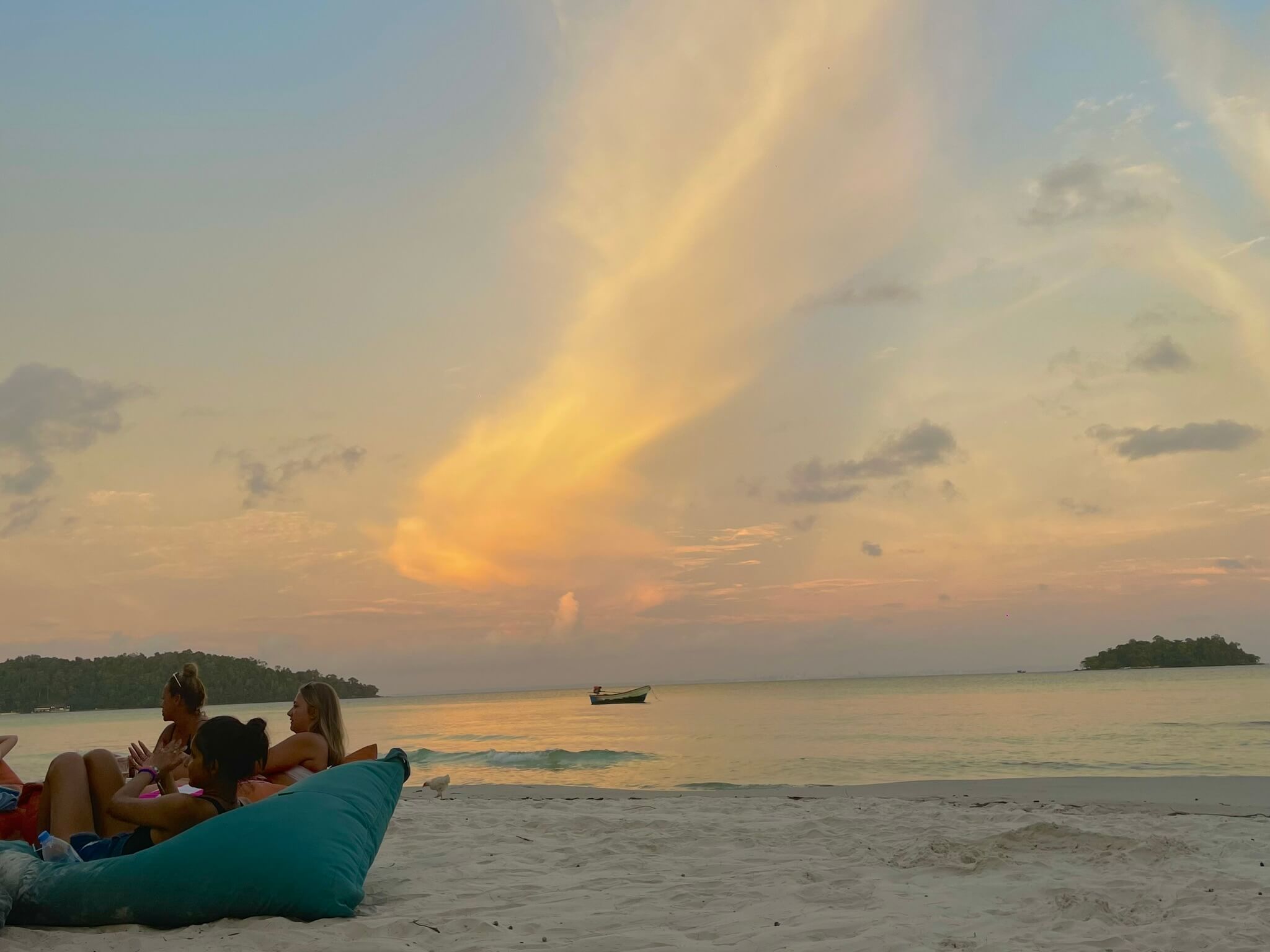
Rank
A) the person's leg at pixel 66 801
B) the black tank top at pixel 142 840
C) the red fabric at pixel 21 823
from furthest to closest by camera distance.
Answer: the red fabric at pixel 21 823 → the person's leg at pixel 66 801 → the black tank top at pixel 142 840

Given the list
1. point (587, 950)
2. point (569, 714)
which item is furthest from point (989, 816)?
point (569, 714)

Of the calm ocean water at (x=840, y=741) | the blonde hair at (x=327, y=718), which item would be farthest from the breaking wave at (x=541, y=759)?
the blonde hair at (x=327, y=718)

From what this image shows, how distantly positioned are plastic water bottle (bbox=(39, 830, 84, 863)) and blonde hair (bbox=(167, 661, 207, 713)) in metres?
1.16

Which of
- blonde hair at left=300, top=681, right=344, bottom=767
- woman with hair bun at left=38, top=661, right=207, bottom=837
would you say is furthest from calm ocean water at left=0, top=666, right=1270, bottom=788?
woman with hair bun at left=38, top=661, right=207, bottom=837

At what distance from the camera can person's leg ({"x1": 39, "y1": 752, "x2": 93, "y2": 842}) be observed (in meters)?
4.53

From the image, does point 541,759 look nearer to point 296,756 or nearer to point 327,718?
point 327,718

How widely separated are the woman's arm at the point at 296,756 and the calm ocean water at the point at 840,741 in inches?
440

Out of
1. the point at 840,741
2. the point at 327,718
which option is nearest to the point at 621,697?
the point at 840,741

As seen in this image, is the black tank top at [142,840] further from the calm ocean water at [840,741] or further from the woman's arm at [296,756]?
the calm ocean water at [840,741]

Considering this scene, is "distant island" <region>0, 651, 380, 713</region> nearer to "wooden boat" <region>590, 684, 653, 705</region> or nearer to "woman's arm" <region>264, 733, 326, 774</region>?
"wooden boat" <region>590, 684, 653, 705</region>

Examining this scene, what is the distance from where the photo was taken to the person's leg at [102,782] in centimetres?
461

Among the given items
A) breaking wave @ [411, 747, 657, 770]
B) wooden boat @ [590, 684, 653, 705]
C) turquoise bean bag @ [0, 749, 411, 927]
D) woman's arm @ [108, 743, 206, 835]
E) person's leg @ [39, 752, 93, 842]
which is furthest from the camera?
wooden boat @ [590, 684, 653, 705]

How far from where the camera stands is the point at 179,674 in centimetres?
571

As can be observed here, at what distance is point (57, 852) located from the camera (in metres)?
4.34
